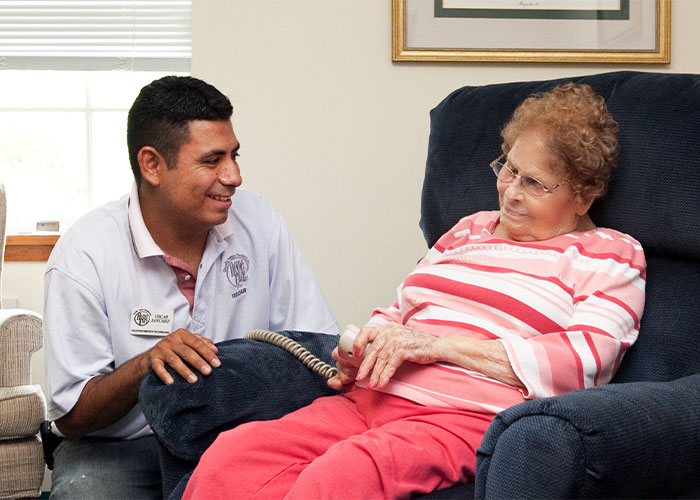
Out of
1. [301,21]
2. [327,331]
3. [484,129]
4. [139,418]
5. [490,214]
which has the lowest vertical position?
[139,418]

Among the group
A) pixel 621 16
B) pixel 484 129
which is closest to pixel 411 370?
pixel 484 129

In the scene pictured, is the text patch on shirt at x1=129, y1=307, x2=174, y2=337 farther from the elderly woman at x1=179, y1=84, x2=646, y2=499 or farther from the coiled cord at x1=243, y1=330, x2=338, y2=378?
the elderly woman at x1=179, y1=84, x2=646, y2=499

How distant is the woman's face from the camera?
1.55 meters

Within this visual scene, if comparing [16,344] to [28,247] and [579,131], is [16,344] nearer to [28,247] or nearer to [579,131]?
[28,247]

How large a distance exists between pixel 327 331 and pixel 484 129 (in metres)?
0.59

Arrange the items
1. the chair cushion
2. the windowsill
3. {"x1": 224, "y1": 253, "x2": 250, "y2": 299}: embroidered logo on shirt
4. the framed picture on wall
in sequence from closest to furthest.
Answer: {"x1": 224, "y1": 253, "x2": 250, "y2": 299}: embroidered logo on shirt
the chair cushion
the framed picture on wall
the windowsill

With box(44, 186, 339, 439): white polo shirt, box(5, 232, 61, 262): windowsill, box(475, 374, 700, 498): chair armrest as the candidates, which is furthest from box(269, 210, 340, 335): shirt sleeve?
box(5, 232, 61, 262): windowsill

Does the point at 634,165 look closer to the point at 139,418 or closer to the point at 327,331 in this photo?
the point at 327,331

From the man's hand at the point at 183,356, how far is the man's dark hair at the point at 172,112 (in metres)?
0.44

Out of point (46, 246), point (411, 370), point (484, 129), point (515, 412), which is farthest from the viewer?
point (46, 246)

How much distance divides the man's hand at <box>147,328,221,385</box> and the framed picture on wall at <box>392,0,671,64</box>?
1.37 metres

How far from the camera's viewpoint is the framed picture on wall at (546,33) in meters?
2.56

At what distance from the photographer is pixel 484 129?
184 cm

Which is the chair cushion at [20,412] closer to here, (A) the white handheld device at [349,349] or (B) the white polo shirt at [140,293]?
(B) the white polo shirt at [140,293]
